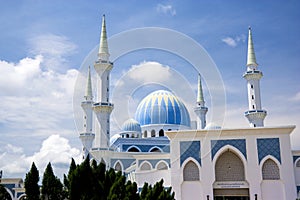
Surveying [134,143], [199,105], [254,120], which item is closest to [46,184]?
[254,120]

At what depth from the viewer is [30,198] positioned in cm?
1206

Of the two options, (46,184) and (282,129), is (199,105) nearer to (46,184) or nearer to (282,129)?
(282,129)

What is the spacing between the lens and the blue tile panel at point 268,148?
55.8 ft

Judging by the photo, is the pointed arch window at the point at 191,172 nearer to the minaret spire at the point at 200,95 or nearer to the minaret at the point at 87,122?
the minaret at the point at 87,122

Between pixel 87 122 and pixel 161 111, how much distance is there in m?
6.56

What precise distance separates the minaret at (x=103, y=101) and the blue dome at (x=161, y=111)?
7937 mm

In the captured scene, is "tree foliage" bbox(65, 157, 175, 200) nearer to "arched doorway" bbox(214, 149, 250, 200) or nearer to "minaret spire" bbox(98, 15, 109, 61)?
"arched doorway" bbox(214, 149, 250, 200)

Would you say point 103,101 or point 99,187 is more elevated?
point 103,101

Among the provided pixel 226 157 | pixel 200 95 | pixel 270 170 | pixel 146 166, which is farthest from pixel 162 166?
pixel 200 95

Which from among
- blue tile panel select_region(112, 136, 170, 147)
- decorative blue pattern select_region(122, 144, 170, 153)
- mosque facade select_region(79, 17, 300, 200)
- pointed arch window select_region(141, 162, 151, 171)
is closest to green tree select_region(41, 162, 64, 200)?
mosque facade select_region(79, 17, 300, 200)

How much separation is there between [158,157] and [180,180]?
205 inches

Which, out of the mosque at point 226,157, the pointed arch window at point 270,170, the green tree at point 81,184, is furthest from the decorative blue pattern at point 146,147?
the green tree at point 81,184

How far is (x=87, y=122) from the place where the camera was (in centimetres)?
2427

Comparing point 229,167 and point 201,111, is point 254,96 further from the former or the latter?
point 201,111
